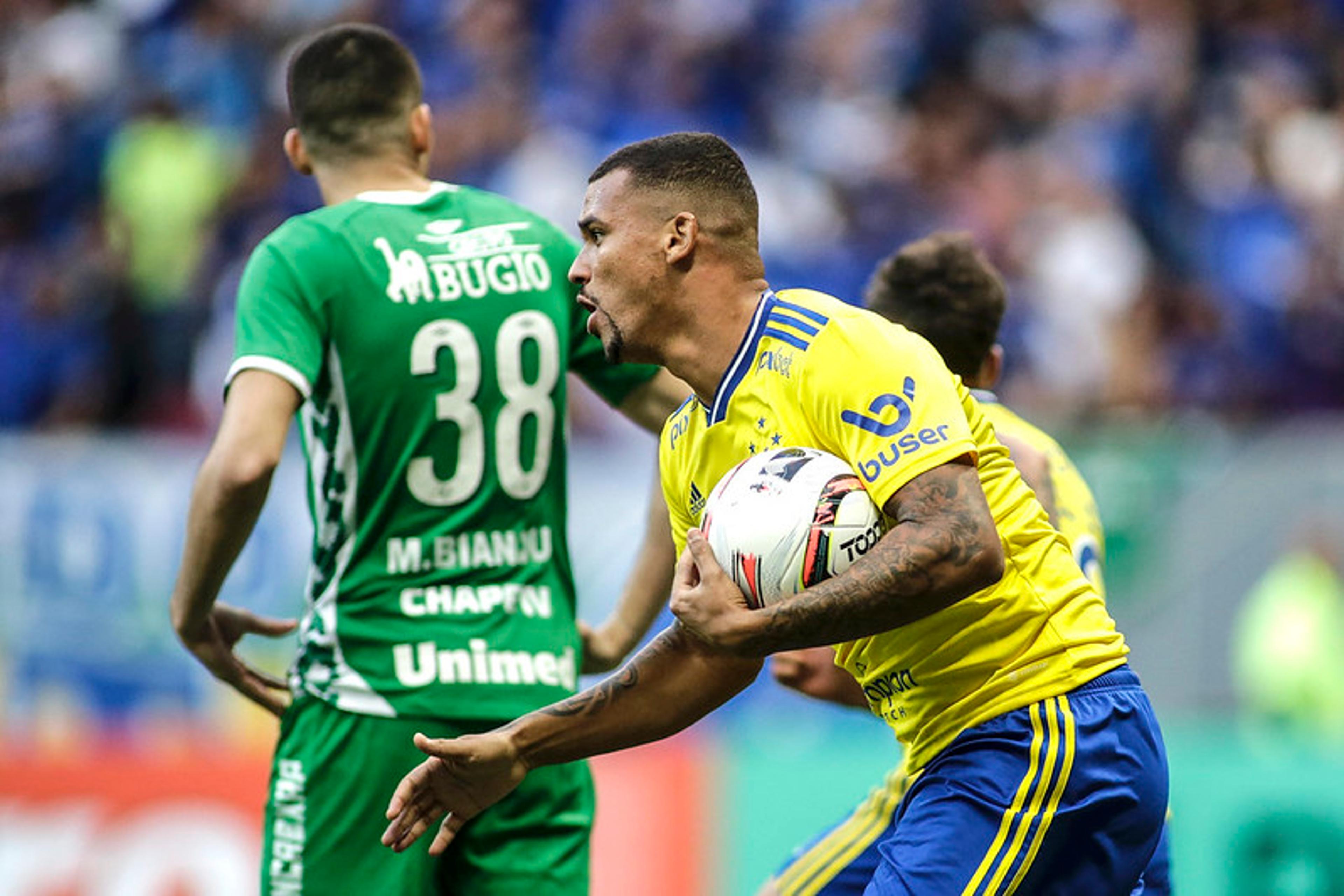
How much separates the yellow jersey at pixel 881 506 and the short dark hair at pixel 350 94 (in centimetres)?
142

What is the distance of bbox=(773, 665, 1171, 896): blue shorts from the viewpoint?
4.09 metres

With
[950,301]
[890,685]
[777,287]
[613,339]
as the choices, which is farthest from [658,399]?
[777,287]

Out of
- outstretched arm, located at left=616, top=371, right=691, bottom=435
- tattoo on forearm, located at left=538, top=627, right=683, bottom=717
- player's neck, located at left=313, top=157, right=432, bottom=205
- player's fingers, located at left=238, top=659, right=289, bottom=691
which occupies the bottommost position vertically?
tattoo on forearm, located at left=538, top=627, right=683, bottom=717

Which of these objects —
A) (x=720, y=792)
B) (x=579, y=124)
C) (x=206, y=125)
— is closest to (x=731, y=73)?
(x=579, y=124)

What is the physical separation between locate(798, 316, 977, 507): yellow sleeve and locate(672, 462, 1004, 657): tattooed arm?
0.14ft

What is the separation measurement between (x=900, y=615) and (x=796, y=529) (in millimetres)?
265

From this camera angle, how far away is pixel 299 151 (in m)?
5.38

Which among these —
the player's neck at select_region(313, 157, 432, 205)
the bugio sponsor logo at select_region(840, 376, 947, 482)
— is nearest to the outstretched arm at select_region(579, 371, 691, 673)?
the player's neck at select_region(313, 157, 432, 205)

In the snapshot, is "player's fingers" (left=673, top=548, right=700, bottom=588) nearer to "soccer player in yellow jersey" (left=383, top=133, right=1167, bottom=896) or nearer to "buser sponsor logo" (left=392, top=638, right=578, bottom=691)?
"soccer player in yellow jersey" (left=383, top=133, right=1167, bottom=896)

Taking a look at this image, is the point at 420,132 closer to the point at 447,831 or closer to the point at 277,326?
the point at 277,326

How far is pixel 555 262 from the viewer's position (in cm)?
528

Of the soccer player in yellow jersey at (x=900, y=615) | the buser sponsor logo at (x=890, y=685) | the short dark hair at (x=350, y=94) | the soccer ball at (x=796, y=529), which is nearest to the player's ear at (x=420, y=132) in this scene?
the short dark hair at (x=350, y=94)

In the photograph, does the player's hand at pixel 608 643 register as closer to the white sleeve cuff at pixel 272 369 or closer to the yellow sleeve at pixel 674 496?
the yellow sleeve at pixel 674 496

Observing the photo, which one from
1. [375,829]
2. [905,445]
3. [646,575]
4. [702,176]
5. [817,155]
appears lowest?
[375,829]
